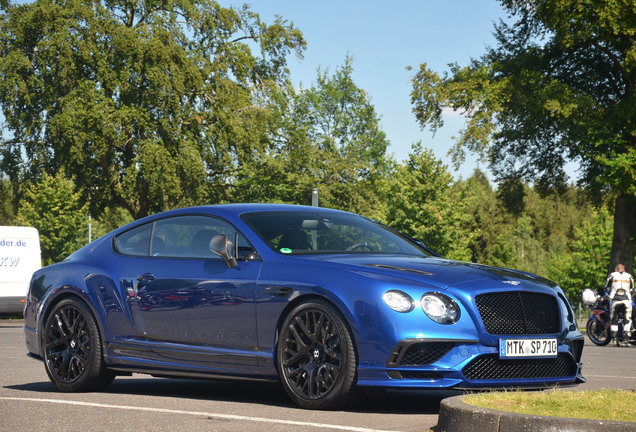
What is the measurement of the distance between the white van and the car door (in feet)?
60.4

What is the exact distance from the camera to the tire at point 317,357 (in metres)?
6.42

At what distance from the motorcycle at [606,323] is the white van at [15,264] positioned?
1389 cm

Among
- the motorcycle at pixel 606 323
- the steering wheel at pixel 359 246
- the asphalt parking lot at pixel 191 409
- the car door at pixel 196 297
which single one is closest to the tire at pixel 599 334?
the motorcycle at pixel 606 323

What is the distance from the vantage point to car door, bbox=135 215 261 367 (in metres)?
7.11

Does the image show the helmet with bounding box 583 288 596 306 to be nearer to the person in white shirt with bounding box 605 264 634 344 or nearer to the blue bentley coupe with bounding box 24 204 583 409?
the person in white shirt with bounding box 605 264 634 344

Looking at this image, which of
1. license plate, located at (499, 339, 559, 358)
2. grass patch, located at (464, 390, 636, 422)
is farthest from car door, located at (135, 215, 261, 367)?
grass patch, located at (464, 390, 636, 422)

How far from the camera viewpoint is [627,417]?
16.4 ft

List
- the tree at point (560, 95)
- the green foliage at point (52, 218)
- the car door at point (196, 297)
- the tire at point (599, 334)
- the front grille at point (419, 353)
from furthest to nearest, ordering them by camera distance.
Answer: the green foliage at point (52, 218) → the tree at point (560, 95) → the tire at point (599, 334) → the car door at point (196, 297) → the front grille at point (419, 353)

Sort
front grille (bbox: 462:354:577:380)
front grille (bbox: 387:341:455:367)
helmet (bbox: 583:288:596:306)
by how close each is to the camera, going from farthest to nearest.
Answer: helmet (bbox: 583:288:596:306) → front grille (bbox: 462:354:577:380) → front grille (bbox: 387:341:455:367)

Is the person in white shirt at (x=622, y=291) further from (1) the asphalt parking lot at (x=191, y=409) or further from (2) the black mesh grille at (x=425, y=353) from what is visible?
(2) the black mesh grille at (x=425, y=353)

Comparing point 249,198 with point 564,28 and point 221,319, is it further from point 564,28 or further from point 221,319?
point 221,319

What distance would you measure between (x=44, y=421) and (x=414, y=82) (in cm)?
2591

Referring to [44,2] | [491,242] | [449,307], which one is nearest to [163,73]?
[44,2]

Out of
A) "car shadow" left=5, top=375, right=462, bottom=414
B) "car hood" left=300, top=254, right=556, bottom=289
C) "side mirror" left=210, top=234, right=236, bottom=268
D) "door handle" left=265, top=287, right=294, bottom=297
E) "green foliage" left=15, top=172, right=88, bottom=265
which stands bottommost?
"car shadow" left=5, top=375, right=462, bottom=414
